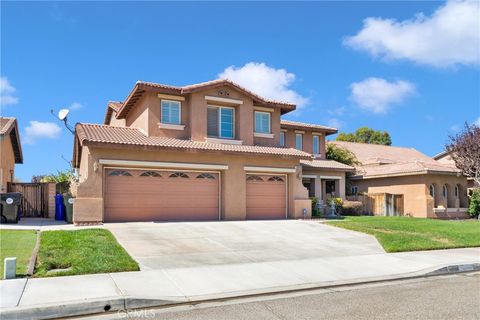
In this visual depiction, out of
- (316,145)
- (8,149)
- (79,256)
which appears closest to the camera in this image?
(79,256)

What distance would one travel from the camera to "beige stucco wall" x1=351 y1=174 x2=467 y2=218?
A: 2666 cm

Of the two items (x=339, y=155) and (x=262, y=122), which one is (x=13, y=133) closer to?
(x=262, y=122)

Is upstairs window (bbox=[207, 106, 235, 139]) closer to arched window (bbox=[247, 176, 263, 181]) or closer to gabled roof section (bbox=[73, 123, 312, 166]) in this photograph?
gabled roof section (bbox=[73, 123, 312, 166])

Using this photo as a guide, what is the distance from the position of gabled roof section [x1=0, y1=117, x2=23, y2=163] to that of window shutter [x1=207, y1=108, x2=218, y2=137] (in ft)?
32.2

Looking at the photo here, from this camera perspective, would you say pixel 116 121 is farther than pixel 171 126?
Yes

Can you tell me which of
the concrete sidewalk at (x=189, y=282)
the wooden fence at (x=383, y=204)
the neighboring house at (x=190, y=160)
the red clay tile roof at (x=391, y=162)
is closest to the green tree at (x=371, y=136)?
the red clay tile roof at (x=391, y=162)

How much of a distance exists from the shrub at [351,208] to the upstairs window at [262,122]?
7.21m

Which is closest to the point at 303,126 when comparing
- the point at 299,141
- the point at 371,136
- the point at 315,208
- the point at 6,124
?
the point at 299,141

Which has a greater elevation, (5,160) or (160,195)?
(5,160)

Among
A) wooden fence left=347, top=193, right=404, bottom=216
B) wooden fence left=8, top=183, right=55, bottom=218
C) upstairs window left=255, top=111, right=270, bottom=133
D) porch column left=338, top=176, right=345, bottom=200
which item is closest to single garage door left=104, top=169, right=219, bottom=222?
upstairs window left=255, top=111, right=270, bottom=133

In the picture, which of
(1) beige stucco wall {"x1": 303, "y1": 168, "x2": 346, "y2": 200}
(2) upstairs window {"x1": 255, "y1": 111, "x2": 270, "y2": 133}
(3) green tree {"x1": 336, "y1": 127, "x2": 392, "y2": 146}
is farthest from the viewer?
(3) green tree {"x1": 336, "y1": 127, "x2": 392, "y2": 146}

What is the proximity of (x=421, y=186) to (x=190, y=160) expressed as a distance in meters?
14.9

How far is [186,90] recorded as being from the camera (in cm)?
2083

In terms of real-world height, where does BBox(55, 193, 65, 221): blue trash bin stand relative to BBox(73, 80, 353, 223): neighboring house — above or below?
below
